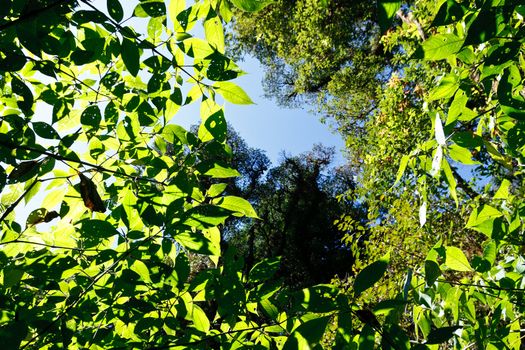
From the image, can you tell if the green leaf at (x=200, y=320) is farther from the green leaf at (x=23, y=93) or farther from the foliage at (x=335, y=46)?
the foliage at (x=335, y=46)

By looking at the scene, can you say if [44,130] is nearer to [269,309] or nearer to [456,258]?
[269,309]

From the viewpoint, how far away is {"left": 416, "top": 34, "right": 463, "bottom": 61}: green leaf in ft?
2.41

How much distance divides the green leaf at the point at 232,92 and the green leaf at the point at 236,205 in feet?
0.91

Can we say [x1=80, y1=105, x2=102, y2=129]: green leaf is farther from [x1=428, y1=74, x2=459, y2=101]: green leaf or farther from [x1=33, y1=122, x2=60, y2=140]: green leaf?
[x1=428, y1=74, x2=459, y2=101]: green leaf

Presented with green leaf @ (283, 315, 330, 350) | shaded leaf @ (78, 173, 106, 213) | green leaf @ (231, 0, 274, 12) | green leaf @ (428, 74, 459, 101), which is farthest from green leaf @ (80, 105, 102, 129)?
green leaf @ (428, 74, 459, 101)

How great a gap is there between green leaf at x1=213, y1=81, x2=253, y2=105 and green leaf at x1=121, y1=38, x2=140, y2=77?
0.24m

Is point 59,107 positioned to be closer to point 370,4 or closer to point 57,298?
point 57,298

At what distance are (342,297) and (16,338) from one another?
649mm

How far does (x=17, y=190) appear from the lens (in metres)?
1.14

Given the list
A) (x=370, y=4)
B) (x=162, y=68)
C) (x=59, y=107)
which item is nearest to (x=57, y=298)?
(x=59, y=107)

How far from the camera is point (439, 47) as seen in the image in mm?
743

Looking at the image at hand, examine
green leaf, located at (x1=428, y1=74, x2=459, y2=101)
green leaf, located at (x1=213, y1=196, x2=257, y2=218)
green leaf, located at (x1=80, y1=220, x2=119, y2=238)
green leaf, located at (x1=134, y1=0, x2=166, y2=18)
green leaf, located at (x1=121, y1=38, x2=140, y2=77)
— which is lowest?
green leaf, located at (x1=80, y1=220, x2=119, y2=238)

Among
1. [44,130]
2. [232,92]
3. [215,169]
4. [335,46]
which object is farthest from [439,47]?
[335,46]

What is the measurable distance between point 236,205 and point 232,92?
1.07 ft
